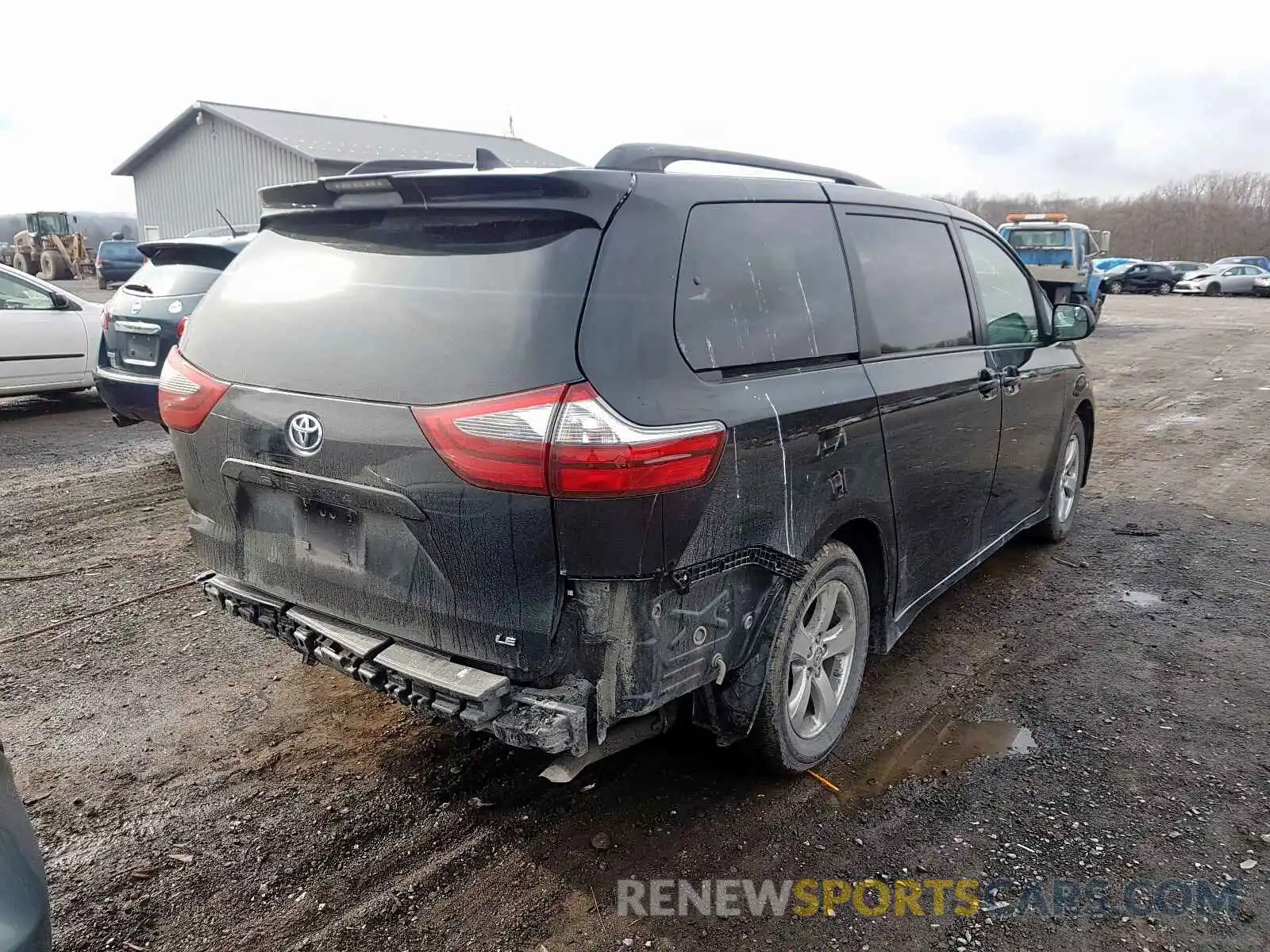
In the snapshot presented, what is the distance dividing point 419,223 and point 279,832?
192 cm

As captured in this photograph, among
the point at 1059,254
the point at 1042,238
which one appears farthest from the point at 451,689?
the point at 1042,238

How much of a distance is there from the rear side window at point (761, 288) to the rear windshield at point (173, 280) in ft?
17.2

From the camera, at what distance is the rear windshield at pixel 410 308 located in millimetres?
2330

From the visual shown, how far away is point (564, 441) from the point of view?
2225 millimetres

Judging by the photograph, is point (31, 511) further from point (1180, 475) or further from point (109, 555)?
point (1180, 475)

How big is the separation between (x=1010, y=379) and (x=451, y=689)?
10.0 ft

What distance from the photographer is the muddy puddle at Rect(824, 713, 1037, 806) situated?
10.5 feet

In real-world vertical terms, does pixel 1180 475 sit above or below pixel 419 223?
below

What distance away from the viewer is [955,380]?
3.73m

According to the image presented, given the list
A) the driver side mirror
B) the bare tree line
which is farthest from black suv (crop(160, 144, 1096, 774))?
the bare tree line

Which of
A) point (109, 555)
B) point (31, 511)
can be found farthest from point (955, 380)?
point (31, 511)

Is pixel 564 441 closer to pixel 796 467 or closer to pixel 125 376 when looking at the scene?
pixel 796 467

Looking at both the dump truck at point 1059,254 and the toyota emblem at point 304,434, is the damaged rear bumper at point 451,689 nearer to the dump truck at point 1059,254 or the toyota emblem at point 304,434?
the toyota emblem at point 304,434

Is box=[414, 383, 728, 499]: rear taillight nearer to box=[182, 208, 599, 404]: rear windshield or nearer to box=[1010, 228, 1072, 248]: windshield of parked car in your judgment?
box=[182, 208, 599, 404]: rear windshield
